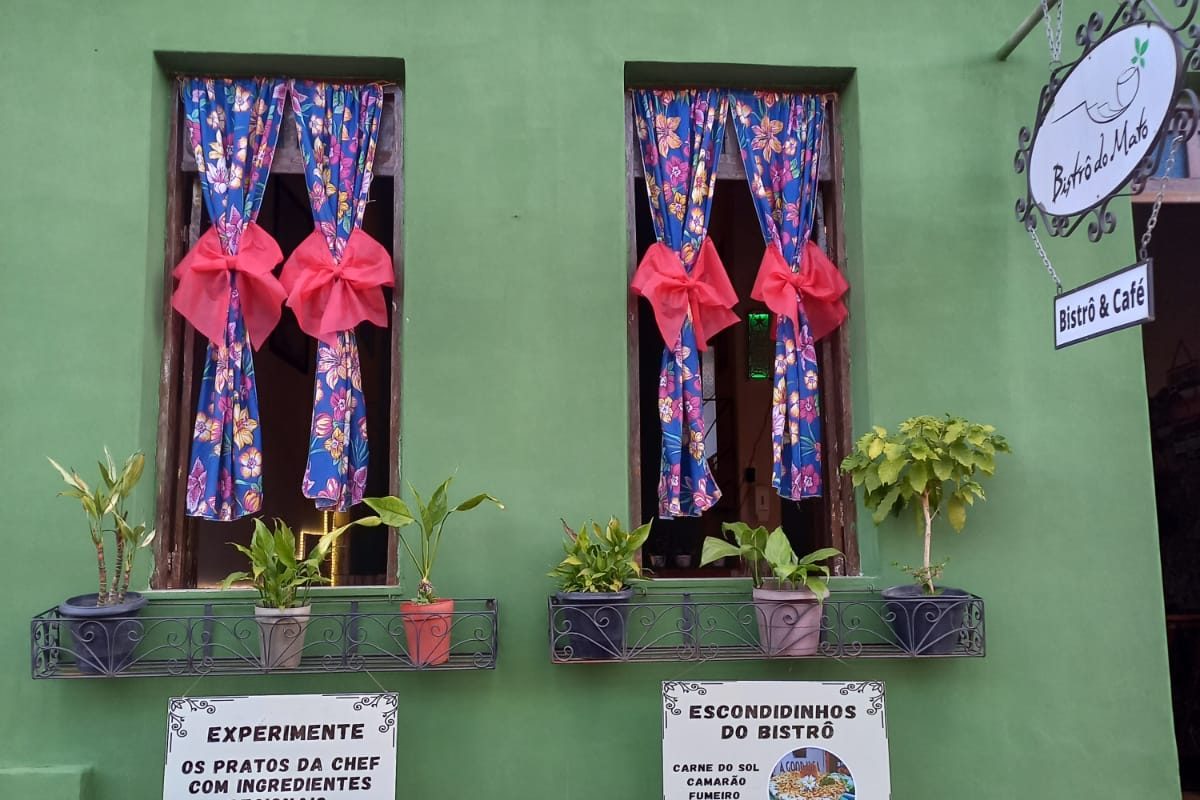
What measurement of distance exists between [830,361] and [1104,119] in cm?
155

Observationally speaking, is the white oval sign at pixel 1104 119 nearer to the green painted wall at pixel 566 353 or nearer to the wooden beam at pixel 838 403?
the green painted wall at pixel 566 353

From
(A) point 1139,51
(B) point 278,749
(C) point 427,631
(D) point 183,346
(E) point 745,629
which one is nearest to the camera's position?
(A) point 1139,51

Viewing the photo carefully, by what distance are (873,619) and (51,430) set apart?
3517 millimetres

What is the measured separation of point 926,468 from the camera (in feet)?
13.1

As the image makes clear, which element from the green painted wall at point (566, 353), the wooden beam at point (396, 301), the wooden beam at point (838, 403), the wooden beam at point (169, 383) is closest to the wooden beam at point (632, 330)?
the green painted wall at point (566, 353)

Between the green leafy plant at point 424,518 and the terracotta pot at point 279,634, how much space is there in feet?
1.43

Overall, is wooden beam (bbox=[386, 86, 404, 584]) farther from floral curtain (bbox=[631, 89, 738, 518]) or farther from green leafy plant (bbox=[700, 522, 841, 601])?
green leafy plant (bbox=[700, 522, 841, 601])

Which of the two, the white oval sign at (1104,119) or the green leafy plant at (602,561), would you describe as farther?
the green leafy plant at (602,561)

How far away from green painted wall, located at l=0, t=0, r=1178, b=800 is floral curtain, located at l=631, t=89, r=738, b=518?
0.23 meters

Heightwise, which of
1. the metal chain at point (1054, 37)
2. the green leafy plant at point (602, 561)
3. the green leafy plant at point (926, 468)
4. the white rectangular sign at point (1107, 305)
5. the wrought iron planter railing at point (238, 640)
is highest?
the metal chain at point (1054, 37)

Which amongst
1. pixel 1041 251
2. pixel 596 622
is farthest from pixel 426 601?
pixel 1041 251

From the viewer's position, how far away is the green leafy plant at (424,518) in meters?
3.71

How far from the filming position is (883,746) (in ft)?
12.5

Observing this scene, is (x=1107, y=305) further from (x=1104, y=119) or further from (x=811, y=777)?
(x=811, y=777)
